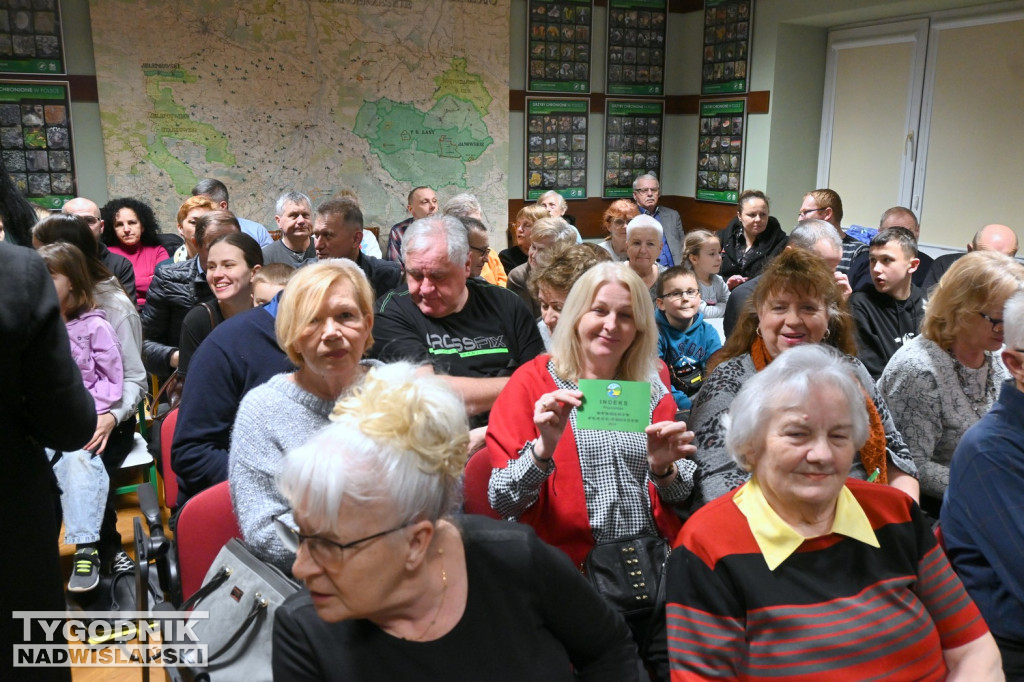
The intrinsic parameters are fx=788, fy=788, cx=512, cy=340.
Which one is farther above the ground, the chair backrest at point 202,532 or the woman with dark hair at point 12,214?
the woman with dark hair at point 12,214

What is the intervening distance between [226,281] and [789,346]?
7.76 ft

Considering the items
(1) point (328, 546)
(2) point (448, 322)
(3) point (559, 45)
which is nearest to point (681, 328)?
(2) point (448, 322)

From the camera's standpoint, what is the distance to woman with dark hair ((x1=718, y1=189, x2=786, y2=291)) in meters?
6.29

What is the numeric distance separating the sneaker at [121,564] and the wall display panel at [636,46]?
615cm

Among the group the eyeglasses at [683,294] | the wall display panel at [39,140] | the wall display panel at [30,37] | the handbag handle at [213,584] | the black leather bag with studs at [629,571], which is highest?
the wall display panel at [30,37]

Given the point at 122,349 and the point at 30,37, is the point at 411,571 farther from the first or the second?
the point at 30,37

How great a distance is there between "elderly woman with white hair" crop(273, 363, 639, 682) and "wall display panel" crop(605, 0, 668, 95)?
7.01m

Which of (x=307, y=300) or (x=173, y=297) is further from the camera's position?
(x=173, y=297)

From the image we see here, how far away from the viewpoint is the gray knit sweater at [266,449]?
6.34ft

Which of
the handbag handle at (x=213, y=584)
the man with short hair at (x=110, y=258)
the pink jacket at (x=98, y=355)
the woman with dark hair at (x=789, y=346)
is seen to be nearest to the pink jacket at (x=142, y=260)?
the man with short hair at (x=110, y=258)

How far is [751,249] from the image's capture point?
21.0ft

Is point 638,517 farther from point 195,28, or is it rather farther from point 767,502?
point 195,28

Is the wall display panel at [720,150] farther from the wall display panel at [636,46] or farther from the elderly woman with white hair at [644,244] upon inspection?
the elderly woman with white hair at [644,244]

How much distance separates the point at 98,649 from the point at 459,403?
2.41 metres
